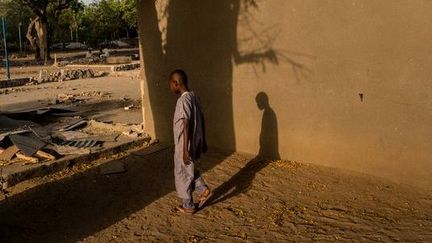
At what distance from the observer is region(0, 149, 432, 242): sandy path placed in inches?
168

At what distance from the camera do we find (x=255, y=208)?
192 inches

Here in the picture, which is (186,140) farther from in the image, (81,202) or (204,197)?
(81,202)

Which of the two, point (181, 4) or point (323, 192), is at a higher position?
point (181, 4)

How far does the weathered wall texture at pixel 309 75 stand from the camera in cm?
501

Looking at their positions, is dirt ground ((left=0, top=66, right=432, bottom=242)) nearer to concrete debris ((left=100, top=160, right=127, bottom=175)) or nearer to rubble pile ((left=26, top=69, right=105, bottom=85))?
concrete debris ((left=100, top=160, right=127, bottom=175))

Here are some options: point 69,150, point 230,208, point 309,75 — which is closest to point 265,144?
point 309,75

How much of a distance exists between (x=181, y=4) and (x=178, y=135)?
3.13 meters

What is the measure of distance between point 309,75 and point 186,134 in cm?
217

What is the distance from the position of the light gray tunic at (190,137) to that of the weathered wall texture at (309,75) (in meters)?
1.90

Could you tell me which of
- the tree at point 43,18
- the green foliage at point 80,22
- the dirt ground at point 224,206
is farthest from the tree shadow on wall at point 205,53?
the green foliage at point 80,22

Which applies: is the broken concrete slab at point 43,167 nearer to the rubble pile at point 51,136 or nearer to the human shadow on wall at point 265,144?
the rubble pile at point 51,136

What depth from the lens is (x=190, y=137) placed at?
4.54 meters

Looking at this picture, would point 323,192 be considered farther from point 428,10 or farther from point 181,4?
point 181,4

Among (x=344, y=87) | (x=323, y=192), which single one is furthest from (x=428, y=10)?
(x=323, y=192)
